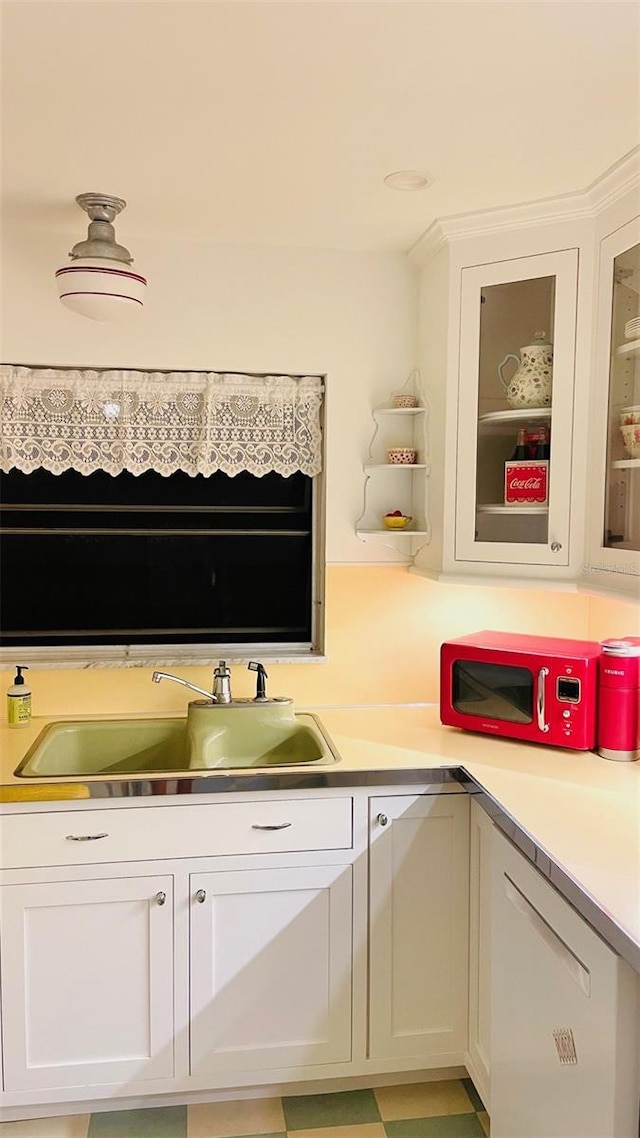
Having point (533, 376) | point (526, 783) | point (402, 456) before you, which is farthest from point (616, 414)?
point (526, 783)

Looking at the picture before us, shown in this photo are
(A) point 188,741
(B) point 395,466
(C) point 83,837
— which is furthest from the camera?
(B) point 395,466

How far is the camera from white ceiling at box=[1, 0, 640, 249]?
4.81 feet

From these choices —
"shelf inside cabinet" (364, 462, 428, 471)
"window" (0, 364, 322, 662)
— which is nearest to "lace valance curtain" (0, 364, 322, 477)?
"window" (0, 364, 322, 662)

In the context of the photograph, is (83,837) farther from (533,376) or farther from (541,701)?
(533,376)

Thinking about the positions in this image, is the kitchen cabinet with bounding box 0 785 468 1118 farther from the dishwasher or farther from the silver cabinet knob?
the dishwasher

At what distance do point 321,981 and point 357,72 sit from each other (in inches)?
79.1

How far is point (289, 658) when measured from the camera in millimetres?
2742

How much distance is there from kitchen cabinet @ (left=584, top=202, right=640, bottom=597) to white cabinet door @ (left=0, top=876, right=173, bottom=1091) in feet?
4.41

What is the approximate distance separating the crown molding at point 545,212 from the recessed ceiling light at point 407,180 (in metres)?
0.24

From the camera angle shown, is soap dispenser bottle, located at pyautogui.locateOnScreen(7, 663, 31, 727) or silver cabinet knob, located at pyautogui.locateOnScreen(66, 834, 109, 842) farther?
soap dispenser bottle, located at pyautogui.locateOnScreen(7, 663, 31, 727)

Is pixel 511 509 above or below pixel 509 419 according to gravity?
below

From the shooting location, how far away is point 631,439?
209 centimetres

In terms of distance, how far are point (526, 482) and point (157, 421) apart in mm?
1123

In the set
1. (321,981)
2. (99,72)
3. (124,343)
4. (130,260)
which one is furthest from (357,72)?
(321,981)
